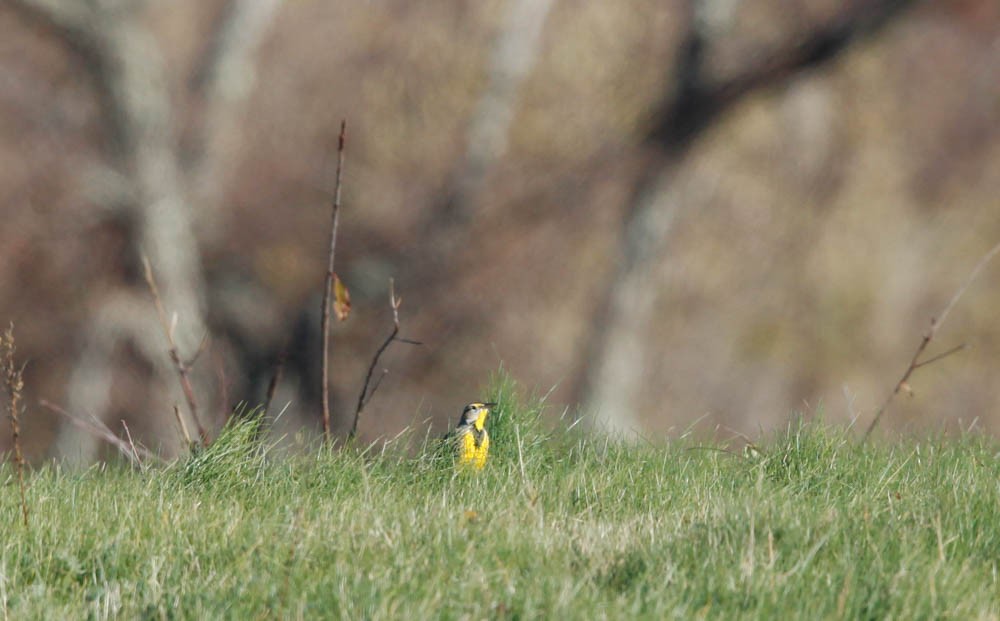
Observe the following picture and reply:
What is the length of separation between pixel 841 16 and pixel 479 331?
4.01 metres

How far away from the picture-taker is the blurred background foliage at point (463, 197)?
10.6 metres

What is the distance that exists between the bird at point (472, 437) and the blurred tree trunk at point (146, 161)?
21.5 feet

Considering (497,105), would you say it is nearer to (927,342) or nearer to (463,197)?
(463,197)

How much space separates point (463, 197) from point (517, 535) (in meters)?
7.49

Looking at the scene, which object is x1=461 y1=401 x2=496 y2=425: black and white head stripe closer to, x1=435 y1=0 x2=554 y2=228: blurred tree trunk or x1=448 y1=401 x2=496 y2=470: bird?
x1=448 y1=401 x2=496 y2=470: bird

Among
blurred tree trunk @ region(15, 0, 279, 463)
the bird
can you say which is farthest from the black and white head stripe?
blurred tree trunk @ region(15, 0, 279, 463)

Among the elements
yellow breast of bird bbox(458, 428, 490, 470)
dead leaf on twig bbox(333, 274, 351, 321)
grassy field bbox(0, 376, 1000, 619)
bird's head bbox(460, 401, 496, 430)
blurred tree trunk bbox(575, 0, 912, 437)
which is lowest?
grassy field bbox(0, 376, 1000, 619)

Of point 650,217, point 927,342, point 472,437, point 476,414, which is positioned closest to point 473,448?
point 472,437

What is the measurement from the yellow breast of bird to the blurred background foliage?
5.67 meters

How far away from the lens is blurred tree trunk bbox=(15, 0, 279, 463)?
10.8 meters

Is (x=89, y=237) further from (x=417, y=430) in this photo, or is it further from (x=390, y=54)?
(x=417, y=430)

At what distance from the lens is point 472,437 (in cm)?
451

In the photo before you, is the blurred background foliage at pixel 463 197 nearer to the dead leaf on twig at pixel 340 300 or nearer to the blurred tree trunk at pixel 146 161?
the blurred tree trunk at pixel 146 161

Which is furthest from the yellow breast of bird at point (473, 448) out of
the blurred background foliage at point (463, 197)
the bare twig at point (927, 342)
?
the blurred background foliage at point (463, 197)
